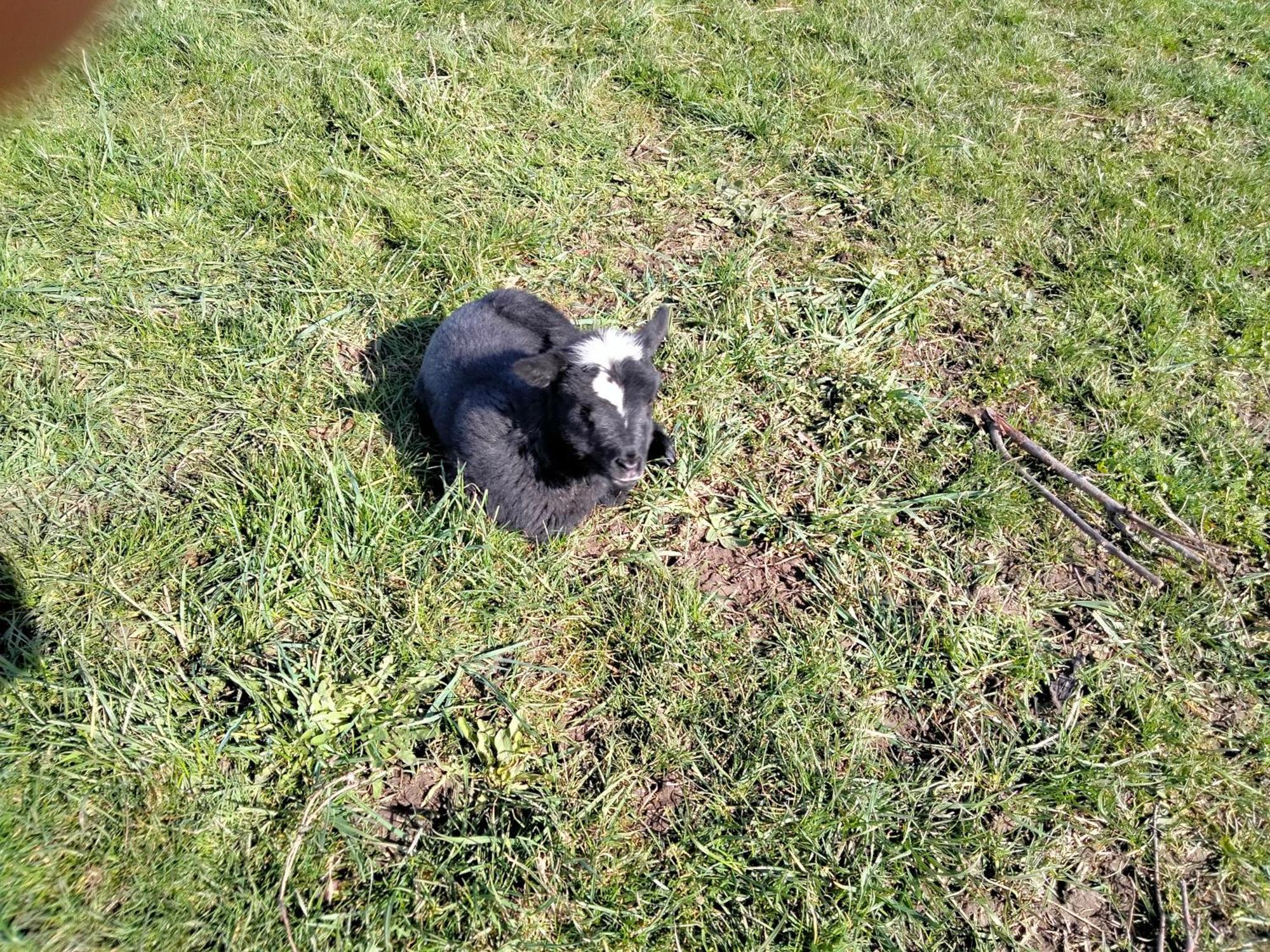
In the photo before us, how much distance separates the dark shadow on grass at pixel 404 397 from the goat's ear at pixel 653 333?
1.17m

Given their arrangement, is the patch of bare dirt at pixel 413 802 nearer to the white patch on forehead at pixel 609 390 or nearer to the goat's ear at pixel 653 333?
the white patch on forehead at pixel 609 390

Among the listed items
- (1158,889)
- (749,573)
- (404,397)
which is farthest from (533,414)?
(1158,889)

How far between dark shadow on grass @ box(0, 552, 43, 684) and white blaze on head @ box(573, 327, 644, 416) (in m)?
2.50

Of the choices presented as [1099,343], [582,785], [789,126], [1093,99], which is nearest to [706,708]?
[582,785]

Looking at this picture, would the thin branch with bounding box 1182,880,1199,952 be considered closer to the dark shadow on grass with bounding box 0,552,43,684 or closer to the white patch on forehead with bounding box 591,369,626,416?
the white patch on forehead with bounding box 591,369,626,416

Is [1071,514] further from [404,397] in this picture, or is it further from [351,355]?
[351,355]

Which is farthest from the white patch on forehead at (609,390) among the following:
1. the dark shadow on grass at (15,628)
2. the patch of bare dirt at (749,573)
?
the dark shadow on grass at (15,628)

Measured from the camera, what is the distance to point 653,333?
3.60 metres

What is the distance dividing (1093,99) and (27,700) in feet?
26.5

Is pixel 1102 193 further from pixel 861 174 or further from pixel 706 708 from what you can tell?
pixel 706 708

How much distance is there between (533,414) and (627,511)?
0.71m

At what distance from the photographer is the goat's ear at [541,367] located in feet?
10.9

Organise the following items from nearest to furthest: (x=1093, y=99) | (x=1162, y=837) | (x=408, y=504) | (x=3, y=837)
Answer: (x=3, y=837) < (x=1162, y=837) < (x=408, y=504) < (x=1093, y=99)

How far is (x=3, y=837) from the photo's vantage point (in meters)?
2.65
